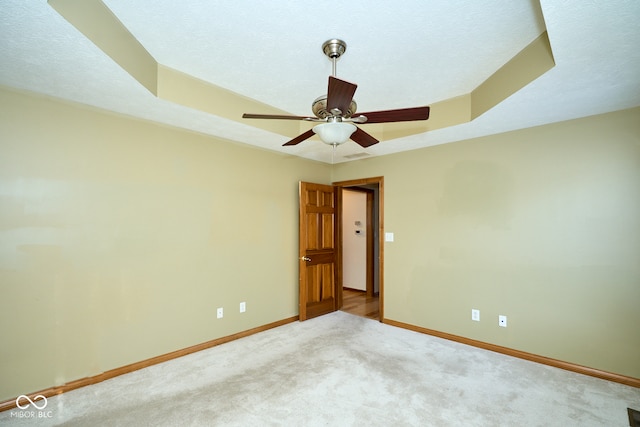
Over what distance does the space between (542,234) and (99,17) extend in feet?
13.2

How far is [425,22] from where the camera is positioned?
1840 mm

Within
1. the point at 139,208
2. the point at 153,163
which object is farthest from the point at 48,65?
the point at 139,208

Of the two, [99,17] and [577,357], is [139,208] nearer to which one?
[99,17]

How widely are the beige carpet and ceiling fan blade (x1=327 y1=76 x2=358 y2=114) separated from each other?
6.96 feet

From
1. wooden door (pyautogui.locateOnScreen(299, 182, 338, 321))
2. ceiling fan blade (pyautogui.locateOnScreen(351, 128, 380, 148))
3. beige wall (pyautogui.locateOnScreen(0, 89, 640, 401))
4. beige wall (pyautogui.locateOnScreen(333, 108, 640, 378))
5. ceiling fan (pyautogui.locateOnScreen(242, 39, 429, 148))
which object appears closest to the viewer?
ceiling fan (pyautogui.locateOnScreen(242, 39, 429, 148))

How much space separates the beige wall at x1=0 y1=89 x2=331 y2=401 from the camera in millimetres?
2264

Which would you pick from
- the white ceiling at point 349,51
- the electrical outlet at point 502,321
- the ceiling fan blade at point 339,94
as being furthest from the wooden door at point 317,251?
the ceiling fan blade at point 339,94

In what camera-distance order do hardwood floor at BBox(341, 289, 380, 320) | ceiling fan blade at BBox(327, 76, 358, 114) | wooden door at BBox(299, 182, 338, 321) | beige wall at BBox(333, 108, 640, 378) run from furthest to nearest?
hardwood floor at BBox(341, 289, 380, 320), wooden door at BBox(299, 182, 338, 321), beige wall at BBox(333, 108, 640, 378), ceiling fan blade at BBox(327, 76, 358, 114)

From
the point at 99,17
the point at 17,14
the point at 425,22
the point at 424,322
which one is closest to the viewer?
the point at 17,14

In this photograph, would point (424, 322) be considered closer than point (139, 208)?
No

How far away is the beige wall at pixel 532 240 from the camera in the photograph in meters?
2.60

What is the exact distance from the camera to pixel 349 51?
216 cm

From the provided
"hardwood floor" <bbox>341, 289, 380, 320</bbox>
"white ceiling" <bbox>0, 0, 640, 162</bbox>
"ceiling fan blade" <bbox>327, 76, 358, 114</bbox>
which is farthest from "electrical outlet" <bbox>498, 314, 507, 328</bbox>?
"ceiling fan blade" <bbox>327, 76, 358, 114</bbox>

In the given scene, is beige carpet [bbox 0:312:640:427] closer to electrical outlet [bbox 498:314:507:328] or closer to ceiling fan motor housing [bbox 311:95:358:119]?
electrical outlet [bbox 498:314:507:328]
